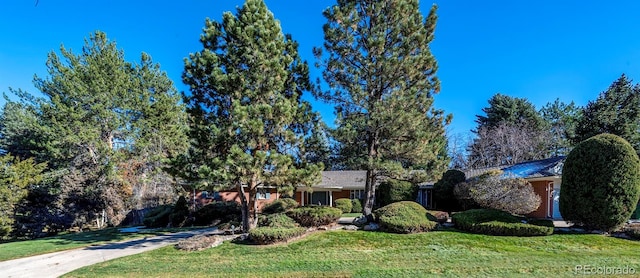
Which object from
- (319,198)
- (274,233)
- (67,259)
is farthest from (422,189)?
(67,259)

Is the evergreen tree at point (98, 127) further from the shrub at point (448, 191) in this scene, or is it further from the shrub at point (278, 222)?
the shrub at point (448, 191)

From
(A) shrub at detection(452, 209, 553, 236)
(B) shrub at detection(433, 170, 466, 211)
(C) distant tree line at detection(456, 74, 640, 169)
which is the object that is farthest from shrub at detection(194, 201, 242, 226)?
(C) distant tree line at detection(456, 74, 640, 169)

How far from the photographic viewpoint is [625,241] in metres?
9.45

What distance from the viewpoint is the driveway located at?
27.1ft

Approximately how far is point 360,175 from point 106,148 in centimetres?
1960

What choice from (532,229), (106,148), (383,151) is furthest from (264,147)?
(106,148)

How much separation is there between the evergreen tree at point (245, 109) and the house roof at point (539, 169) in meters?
11.2

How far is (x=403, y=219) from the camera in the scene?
36.6 ft

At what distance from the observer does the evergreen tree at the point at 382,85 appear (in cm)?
1338

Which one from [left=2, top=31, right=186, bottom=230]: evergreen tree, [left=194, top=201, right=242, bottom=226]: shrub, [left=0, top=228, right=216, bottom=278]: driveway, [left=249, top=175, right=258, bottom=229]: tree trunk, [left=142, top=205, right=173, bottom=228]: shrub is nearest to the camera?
[left=0, top=228, right=216, bottom=278]: driveway

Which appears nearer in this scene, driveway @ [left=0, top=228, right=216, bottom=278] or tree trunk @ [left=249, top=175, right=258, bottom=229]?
driveway @ [left=0, top=228, right=216, bottom=278]

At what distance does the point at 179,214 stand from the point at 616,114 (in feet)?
102

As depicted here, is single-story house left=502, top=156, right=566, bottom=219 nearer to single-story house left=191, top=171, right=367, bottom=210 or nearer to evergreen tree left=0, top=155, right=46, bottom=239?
single-story house left=191, top=171, right=367, bottom=210

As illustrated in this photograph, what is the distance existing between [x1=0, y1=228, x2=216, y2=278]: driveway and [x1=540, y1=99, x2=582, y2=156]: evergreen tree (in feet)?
117
